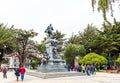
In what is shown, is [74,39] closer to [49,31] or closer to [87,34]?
[87,34]

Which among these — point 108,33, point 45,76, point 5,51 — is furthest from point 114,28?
point 45,76

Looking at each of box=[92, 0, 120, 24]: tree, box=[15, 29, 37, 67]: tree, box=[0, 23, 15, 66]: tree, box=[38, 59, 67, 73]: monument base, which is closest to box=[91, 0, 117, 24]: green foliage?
box=[92, 0, 120, 24]: tree

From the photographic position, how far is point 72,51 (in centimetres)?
5697

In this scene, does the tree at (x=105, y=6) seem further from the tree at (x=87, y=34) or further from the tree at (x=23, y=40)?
the tree at (x=87, y=34)

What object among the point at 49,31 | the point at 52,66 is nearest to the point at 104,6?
the point at 52,66

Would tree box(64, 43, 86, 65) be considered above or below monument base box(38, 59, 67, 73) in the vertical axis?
above

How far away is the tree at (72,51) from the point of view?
56.1 meters

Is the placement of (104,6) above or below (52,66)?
above

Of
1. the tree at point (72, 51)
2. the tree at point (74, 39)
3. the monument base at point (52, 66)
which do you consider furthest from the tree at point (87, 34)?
the monument base at point (52, 66)

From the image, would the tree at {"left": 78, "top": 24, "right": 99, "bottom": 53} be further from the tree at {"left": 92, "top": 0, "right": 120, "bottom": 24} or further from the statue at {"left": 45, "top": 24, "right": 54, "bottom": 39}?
the tree at {"left": 92, "top": 0, "right": 120, "bottom": 24}

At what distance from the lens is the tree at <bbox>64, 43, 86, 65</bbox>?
56.1 metres

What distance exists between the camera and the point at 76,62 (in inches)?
2442

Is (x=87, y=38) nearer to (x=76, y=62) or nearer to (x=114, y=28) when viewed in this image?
(x=76, y=62)

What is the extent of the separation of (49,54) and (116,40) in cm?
2139
